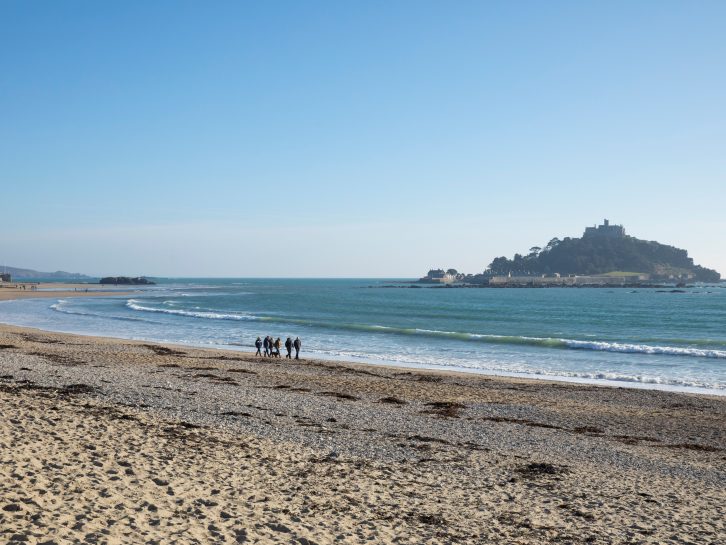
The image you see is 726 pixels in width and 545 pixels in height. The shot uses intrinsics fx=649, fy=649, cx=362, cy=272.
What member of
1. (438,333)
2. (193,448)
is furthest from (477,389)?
(438,333)

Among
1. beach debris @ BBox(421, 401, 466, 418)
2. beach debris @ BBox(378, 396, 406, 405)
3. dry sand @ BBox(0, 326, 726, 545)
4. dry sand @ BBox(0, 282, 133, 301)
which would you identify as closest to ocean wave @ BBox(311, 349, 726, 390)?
dry sand @ BBox(0, 326, 726, 545)

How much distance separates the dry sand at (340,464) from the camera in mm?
8219

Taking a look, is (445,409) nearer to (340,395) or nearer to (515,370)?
(340,395)

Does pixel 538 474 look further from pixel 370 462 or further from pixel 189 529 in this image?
pixel 189 529

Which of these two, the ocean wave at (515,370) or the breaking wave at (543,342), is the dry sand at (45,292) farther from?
the ocean wave at (515,370)

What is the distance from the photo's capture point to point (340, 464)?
1156 cm

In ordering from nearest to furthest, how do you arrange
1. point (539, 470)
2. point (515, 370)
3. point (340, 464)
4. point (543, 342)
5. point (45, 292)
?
point (340, 464) < point (539, 470) < point (515, 370) < point (543, 342) < point (45, 292)

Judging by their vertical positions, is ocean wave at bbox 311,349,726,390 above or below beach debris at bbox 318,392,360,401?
below

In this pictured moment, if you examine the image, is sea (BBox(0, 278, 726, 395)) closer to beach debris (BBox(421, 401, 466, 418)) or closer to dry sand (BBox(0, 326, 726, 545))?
dry sand (BBox(0, 326, 726, 545))

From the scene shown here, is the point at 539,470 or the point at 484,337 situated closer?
the point at 539,470

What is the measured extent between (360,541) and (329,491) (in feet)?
6.80

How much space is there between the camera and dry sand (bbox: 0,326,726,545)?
8.22 meters

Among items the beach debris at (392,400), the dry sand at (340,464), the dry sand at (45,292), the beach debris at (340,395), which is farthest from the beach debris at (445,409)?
the dry sand at (45,292)

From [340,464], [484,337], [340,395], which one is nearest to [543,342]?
[484,337]
